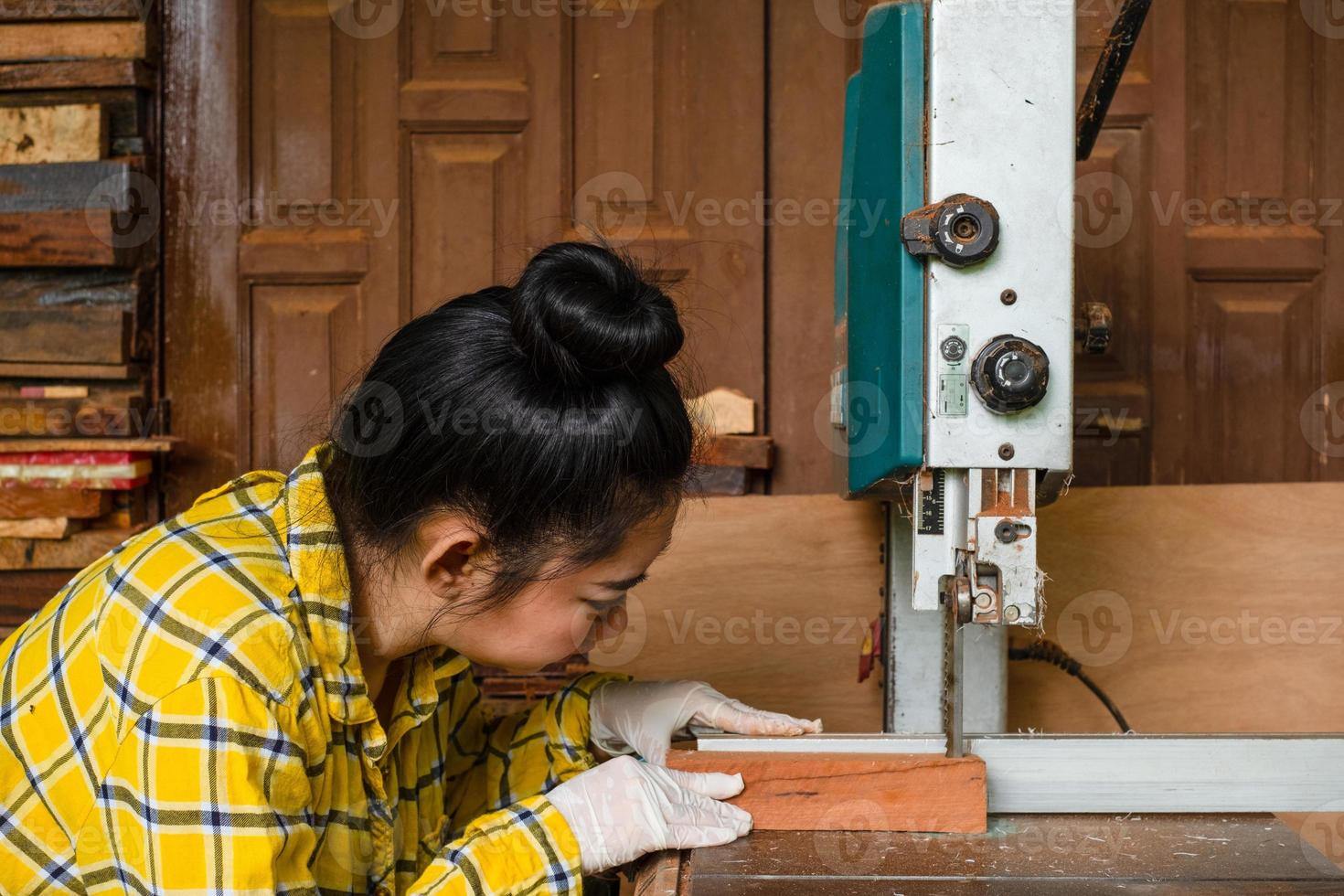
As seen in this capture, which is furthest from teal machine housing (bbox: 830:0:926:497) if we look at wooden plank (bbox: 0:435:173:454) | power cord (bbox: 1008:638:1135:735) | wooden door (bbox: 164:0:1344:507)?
wooden plank (bbox: 0:435:173:454)

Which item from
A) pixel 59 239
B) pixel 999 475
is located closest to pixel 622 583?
pixel 999 475

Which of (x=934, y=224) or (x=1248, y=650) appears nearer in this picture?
(x=934, y=224)

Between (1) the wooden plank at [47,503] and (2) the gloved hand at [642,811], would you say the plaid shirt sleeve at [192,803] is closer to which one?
(2) the gloved hand at [642,811]

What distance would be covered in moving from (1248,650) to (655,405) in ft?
4.45

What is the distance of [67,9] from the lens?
6.73 feet

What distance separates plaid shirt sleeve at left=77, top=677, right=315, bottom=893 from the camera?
35.5 inches

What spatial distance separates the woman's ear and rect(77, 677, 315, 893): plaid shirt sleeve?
22cm

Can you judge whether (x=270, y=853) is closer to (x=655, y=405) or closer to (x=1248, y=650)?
(x=655, y=405)

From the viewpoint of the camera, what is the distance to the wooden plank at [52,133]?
2043mm

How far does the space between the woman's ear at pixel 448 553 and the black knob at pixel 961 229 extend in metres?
0.53

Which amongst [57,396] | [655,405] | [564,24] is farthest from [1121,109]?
[57,396]

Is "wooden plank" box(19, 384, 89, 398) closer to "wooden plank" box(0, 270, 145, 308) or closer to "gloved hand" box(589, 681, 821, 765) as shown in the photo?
"wooden plank" box(0, 270, 145, 308)

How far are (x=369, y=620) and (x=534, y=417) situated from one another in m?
0.34

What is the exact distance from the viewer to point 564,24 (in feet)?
6.80
